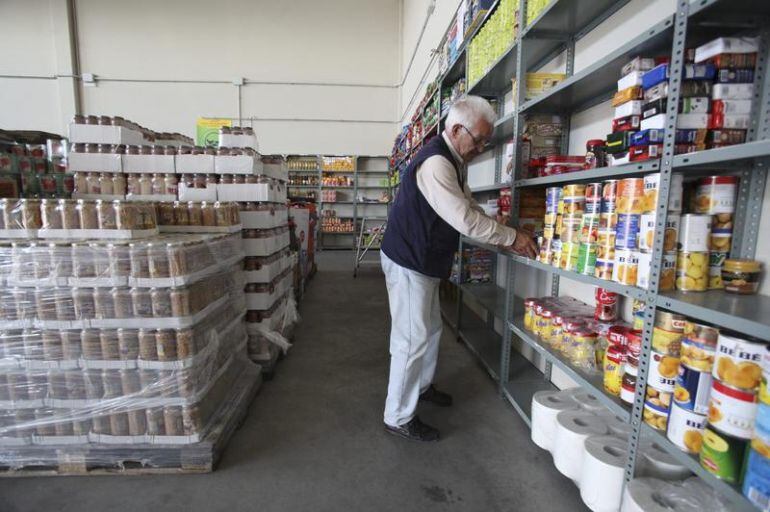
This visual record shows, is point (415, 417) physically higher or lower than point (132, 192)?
lower

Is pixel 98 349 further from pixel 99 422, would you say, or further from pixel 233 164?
pixel 233 164

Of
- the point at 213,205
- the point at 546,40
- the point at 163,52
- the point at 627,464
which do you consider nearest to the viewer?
the point at 627,464

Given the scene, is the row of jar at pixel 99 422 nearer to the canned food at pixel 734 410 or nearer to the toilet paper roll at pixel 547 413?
the toilet paper roll at pixel 547 413

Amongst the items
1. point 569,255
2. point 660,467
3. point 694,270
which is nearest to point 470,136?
point 569,255

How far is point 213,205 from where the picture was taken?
2.45 meters

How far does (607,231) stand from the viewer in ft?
4.95

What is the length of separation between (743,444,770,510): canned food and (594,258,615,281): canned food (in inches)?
26.4

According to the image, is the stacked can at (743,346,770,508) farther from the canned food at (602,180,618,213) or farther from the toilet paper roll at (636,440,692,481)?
the canned food at (602,180,618,213)

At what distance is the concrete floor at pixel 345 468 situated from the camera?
1.65 metres

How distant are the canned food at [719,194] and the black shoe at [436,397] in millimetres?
1750

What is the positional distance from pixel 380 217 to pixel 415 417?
8445 mm

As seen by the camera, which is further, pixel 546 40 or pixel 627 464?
pixel 546 40

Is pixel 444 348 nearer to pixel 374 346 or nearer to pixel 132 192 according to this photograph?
pixel 374 346

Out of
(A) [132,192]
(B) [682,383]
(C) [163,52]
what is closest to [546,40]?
(B) [682,383]
